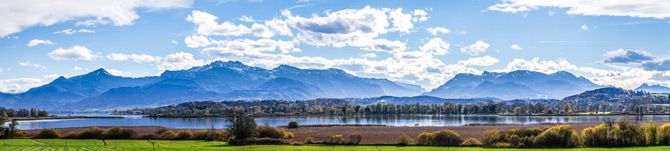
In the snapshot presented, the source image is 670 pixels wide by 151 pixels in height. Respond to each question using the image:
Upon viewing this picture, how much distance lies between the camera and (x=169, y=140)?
288 feet

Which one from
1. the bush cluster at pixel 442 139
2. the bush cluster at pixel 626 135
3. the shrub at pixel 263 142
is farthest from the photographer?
the shrub at pixel 263 142

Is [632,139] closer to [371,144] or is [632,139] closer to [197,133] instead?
[371,144]

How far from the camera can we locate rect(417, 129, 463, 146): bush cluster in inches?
2677

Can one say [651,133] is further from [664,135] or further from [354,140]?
[354,140]

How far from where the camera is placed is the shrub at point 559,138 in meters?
62.1

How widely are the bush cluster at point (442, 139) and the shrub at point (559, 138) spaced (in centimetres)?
1014

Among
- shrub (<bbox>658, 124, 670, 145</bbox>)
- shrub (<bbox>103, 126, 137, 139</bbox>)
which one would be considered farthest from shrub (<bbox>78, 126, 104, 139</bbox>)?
shrub (<bbox>658, 124, 670, 145</bbox>)

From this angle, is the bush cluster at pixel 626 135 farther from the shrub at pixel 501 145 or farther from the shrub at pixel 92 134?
the shrub at pixel 92 134

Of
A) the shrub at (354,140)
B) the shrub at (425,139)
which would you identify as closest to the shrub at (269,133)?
the shrub at (354,140)

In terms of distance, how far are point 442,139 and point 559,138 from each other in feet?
47.7

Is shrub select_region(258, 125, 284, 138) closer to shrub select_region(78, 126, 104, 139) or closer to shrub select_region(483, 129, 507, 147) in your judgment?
shrub select_region(78, 126, 104, 139)

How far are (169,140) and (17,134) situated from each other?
30917 mm

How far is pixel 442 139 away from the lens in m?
68.9

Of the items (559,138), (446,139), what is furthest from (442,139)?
(559,138)
